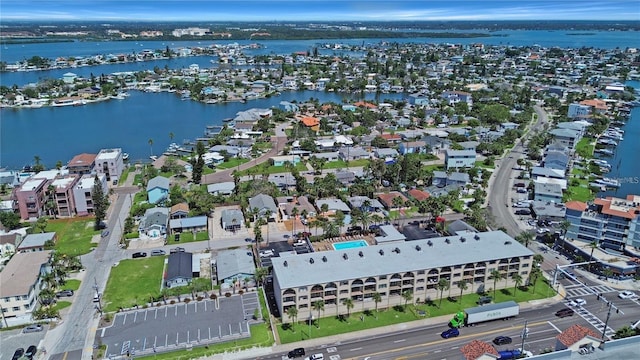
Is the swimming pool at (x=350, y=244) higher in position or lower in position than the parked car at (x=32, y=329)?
higher

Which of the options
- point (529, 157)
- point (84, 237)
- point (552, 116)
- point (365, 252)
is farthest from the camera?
point (552, 116)

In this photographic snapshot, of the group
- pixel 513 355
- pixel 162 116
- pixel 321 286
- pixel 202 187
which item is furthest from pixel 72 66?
pixel 513 355

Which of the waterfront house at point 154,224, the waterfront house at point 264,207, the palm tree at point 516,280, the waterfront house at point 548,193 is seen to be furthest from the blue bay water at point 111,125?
the palm tree at point 516,280

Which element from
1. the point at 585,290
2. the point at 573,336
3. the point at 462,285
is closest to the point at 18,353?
the point at 462,285

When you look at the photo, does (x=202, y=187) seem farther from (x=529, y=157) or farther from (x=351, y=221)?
(x=529, y=157)

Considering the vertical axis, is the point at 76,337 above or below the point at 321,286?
below

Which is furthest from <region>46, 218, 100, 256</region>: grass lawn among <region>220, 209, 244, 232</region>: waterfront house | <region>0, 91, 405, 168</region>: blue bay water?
<region>0, 91, 405, 168</region>: blue bay water

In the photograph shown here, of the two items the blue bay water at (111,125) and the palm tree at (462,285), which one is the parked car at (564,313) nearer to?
the palm tree at (462,285)
